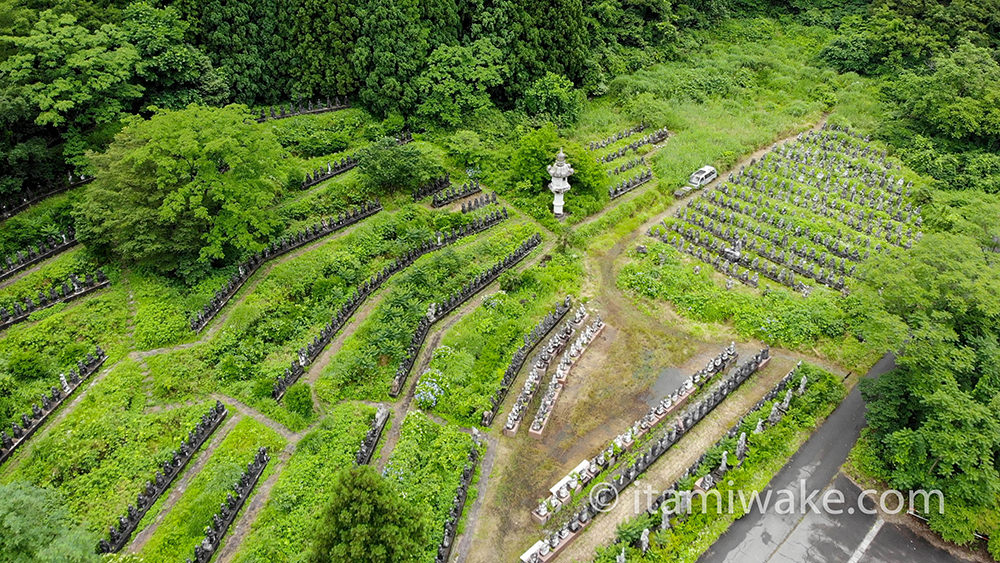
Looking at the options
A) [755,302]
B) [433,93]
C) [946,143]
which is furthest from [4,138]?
[946,143]

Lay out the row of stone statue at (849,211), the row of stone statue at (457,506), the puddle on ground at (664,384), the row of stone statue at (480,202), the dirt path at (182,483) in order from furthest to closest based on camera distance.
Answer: the row of stone statue at (480,202)
the row of stone statue at (849,211)
the puddle on ground at (664,384)
the dirt path at (182,483)
the row of stone statue at (457,506)

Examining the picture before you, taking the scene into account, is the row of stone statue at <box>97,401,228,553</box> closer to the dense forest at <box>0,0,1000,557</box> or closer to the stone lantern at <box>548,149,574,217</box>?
the dense forest at <box>0,0,1000,557</box>

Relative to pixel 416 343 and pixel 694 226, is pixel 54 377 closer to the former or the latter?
pixel 416 343

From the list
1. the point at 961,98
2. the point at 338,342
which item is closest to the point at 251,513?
the point at 338,342

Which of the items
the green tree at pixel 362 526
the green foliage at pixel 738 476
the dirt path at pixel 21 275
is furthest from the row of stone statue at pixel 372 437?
the dirt path at pixel 21 275

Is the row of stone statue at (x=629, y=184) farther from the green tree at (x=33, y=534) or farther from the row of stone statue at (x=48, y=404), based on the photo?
the green tree at (x=33, y=534)

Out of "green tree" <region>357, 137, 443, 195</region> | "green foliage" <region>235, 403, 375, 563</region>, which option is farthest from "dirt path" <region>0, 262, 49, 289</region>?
"green foliage" <region>235, 403, 375, 563</region>

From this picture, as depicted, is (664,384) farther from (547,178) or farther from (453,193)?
(453,193)
